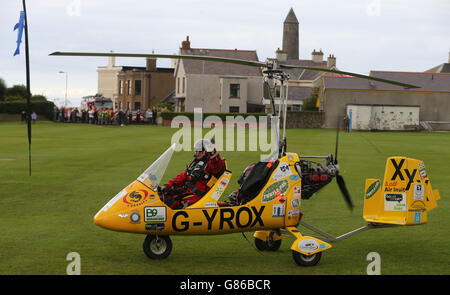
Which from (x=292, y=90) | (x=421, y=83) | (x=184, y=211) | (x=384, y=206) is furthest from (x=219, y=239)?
(x=292, y=90)

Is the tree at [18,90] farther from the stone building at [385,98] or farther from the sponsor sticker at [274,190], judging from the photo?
the sponsor sticker at [274,190]

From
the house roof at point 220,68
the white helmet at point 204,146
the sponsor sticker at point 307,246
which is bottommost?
the sponsor sticker at point 307,246

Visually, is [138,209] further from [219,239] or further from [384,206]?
[384,206]

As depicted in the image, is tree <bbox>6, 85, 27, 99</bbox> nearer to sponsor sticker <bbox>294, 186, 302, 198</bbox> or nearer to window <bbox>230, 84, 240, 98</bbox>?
window <bbox>230, 84, 240, 98</bbox>

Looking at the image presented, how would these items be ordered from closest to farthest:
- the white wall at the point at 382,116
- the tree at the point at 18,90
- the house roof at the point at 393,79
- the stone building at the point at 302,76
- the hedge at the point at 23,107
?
the white wall at the point at 382,116, the hedge at the point at 23,107, the house roof at the point at 393,79, the stone building at the point at 302,76, the tree at the point at 18,90

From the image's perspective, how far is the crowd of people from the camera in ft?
200

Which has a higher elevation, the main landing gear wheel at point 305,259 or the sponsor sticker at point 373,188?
the sponsor sticker at point 373,188

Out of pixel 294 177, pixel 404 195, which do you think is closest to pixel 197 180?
pixel 294 177

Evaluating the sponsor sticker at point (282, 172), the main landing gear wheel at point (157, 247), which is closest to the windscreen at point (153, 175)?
the main landing gear wheel at point (157, 247)

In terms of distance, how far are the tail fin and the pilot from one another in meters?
2.90

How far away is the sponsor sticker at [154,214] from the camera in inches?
363

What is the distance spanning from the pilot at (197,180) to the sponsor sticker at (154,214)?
A: 0.91 ft

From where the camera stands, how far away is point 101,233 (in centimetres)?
1177

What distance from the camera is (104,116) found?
60531 mm
